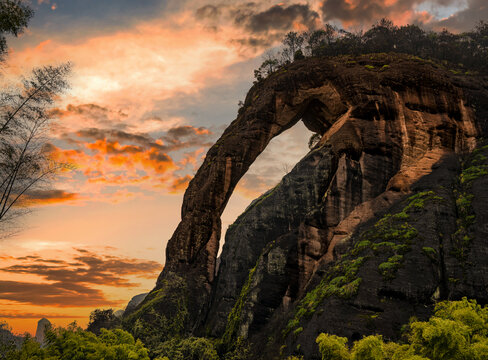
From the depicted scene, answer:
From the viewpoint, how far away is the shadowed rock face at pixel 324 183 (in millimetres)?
34188

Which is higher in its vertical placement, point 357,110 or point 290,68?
point 290,68

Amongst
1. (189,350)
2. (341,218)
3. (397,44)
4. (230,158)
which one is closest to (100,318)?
(189,350)

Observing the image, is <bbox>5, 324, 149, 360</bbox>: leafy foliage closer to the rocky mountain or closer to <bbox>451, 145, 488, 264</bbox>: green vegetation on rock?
the rocky mountain

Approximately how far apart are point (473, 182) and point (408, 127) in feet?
38.6

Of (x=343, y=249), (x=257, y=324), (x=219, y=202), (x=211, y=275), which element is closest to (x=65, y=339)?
(x=257, y=324)

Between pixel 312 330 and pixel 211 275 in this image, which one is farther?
pixel 211 275

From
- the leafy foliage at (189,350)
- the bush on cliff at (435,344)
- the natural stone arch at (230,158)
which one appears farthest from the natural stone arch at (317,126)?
the bush on cliff at (435,344)

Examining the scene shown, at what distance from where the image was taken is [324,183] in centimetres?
4209

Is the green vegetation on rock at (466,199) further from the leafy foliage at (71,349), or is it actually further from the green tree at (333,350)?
the leafy foliage at (71,349)

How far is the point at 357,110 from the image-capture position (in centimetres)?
4353

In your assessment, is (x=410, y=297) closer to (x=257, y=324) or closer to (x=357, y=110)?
(x=257, y=324)

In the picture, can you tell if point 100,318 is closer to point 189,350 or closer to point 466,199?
point 189,350

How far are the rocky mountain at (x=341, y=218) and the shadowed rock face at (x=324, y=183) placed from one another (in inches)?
6.0

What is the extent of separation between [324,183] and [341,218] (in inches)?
247
